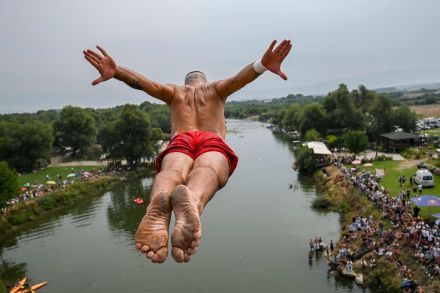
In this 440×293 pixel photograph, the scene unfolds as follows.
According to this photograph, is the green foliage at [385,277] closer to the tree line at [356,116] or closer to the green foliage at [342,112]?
the tree line at [356,116]

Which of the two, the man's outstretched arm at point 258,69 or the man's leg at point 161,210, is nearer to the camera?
the man's leg at point 161,210

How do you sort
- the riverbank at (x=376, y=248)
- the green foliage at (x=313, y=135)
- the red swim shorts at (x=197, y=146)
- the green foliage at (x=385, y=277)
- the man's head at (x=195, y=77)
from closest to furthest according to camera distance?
the red swim shorts at (x=197, y=146)
the man's head at (x=195, y=77)
the green foliage at (x=385, y=277)
the riverbank at (x=376, y=248)
the green foliage at (x=313, y=135)

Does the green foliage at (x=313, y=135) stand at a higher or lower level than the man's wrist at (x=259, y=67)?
A: lower

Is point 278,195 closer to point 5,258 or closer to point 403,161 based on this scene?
point 403,161

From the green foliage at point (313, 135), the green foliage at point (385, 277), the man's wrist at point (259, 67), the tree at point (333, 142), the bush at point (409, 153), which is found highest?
the man's wrist at point (259, 67)

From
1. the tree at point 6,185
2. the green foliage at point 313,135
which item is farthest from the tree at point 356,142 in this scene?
the tree at point 6,185

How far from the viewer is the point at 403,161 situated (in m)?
41.8

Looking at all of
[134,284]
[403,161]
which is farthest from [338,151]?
[134,284]

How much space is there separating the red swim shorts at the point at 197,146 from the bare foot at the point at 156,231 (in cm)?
106

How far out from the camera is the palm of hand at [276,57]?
217 inches

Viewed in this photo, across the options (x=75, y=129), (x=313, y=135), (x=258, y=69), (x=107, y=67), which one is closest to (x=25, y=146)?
(x=75, y=129)

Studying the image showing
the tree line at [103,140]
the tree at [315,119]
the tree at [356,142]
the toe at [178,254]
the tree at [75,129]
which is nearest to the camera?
the toe at [178,254]

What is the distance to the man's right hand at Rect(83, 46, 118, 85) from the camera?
5.50 m

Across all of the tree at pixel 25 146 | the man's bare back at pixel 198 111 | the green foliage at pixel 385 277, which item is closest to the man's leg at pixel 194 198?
the man's bare back at pixel 198 111
